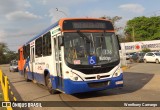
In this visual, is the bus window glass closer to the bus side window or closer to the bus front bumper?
the bus side window

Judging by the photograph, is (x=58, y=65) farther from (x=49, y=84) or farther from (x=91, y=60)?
(x=49, y=84)

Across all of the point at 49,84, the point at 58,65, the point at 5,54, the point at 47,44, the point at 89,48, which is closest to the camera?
the point at 89,48

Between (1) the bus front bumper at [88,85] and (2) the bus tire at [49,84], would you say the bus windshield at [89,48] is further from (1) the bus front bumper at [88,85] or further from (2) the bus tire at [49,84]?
(2) the bus tire at [49,84]

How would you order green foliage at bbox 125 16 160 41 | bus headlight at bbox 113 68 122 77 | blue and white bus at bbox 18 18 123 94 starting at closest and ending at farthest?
blue and white bus at bbox 18 18 123 94, bus headlight at bbox 113 68 122 77, green foliage at bbox 125 16 160 41

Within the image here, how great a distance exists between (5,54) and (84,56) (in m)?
108

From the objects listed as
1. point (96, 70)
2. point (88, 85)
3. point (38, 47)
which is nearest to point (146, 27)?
point (38, 47)

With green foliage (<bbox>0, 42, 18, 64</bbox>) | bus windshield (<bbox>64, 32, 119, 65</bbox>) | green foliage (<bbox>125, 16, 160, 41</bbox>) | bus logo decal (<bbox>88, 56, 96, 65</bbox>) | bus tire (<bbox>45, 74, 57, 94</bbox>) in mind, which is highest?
green foliage (<bbox>125, 16, 160, 41</bbox>)

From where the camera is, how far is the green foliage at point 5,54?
4387 inches

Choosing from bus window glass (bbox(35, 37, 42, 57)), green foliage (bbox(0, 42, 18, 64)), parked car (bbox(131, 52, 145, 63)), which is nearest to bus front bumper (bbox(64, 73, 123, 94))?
bus window glass (bbox(35, 37, 42, 57))

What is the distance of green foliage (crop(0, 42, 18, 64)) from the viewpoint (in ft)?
366

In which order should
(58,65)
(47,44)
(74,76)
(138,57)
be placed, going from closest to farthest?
(74,76) < (58,65) < (47,44) < (138,57)

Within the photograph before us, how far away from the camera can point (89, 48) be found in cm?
1103

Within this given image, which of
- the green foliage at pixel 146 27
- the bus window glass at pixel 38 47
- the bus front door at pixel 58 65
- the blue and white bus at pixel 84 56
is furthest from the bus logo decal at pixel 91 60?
the green foliage at pixel 146 27

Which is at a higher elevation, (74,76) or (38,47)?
(38,47)
